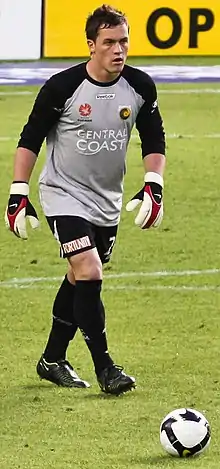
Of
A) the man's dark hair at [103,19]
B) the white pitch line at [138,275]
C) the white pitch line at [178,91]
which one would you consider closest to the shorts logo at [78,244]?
the man's dark hair at [103,19]

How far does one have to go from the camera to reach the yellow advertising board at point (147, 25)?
63.3ft

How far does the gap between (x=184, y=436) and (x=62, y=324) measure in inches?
61.1

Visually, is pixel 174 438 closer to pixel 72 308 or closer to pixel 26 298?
pixel 72 308

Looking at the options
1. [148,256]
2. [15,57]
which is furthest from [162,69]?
[148,256]

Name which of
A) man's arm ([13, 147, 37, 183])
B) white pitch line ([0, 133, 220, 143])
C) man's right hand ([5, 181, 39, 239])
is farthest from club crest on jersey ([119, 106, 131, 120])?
white pitch line ([0, 133, 220, 143])

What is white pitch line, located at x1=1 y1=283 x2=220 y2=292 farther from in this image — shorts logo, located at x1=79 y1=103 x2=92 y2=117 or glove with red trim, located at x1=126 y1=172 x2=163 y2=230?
shorts logo, located at x1=79 y1=103 x2=92 y2=117

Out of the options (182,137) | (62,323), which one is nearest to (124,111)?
(62,323)

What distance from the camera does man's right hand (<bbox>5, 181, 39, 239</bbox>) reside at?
7117 millimetres

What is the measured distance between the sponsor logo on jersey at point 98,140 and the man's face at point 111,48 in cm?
32

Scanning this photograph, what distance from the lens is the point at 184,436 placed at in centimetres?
607

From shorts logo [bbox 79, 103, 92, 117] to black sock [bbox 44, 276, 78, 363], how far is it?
0.89m

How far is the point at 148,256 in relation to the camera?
10.5 meters

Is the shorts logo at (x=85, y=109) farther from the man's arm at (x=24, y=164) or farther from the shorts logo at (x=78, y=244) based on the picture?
the shorts logo at (x=78, y=244)

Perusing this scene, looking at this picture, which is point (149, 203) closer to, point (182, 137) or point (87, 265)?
point (87, 265)
